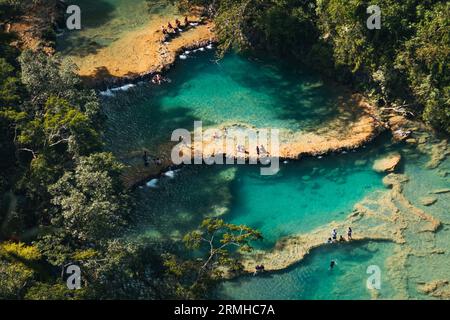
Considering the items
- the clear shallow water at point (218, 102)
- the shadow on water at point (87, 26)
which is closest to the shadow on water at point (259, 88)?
the clear shallow water at point (218, 102)

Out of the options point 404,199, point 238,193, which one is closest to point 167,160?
point 238,193

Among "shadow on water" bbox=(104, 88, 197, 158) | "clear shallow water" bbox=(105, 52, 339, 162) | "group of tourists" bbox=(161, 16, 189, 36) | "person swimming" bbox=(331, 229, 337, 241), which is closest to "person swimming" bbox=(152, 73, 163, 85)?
"clear shallow water" bbox=(105, 52, 339, 162)

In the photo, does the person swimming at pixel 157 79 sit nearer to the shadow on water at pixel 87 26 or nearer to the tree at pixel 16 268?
the shadow on water at pixel 87 26

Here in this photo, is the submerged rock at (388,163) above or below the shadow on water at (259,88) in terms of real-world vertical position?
below

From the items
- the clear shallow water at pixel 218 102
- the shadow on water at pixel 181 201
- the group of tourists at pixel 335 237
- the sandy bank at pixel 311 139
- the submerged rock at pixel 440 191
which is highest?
the clear shallow water at pixel 218 102

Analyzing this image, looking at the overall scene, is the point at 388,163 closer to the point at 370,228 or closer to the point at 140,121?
the point at 370,228
